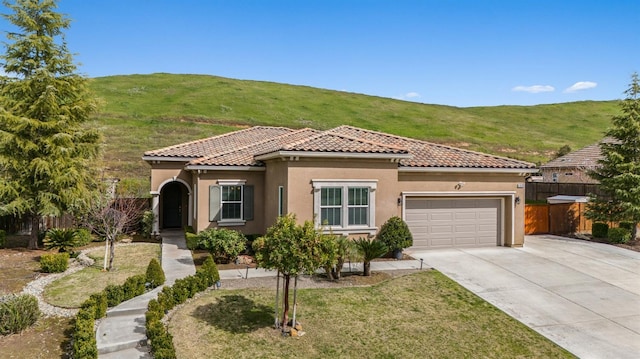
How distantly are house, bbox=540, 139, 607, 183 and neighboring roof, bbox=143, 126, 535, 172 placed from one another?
12.8 meters

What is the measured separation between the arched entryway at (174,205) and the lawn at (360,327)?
37.6ft

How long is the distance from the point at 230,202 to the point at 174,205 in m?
6.79

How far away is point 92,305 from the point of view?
912 cm

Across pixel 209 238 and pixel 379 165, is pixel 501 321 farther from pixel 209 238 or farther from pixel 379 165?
pixel 209 238

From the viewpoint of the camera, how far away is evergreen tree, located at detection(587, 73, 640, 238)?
17906 millimetres

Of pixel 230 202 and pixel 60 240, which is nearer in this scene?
pixel 60 240

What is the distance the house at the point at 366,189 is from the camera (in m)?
14.1

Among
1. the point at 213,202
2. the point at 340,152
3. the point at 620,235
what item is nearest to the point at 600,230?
the point at 620,235

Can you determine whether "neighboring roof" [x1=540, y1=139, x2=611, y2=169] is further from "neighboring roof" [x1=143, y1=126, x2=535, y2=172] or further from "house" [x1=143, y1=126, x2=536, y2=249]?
"house" [x1=143, y1=126, x2=536, y2=249]

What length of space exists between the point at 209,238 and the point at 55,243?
21.5 feet

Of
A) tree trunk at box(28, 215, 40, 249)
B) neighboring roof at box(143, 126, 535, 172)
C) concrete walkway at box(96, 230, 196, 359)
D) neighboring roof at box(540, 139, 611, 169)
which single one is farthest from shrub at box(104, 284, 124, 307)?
neighboring roof at box(540, 139, 611, 169)

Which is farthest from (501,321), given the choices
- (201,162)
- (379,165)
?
(201,162)

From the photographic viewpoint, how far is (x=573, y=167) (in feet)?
89.7

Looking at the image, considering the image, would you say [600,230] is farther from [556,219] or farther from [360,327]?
[360,327]
